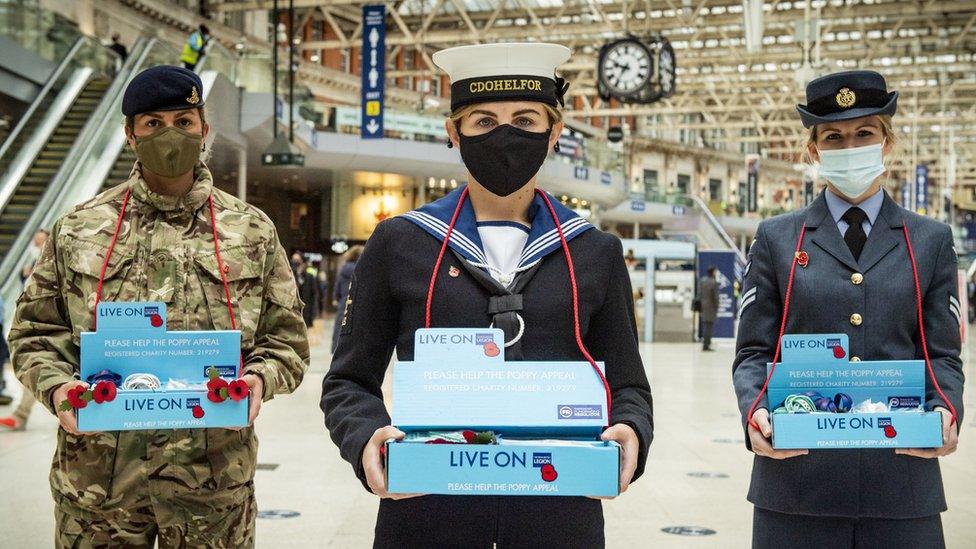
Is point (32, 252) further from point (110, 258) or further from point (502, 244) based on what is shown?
point (502, 244)

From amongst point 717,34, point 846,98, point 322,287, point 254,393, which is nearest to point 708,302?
point 322,287

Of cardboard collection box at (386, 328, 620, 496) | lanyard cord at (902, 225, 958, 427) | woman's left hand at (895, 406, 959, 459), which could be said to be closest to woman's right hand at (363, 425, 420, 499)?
cardboard collection box at (386, 328, 620, 496)

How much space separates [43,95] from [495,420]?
62.6 feet

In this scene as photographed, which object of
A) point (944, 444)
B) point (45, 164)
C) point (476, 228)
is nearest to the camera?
point (476, 228)

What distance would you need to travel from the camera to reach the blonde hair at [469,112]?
7.34ft

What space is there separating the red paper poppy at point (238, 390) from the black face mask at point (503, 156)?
86cm

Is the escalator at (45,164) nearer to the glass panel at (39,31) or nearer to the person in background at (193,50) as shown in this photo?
the glass panel at (39,31)

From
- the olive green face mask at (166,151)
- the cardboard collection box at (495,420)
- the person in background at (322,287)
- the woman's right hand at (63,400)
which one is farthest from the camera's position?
the person in background at (322,287)

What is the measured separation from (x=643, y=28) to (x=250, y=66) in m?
13.8

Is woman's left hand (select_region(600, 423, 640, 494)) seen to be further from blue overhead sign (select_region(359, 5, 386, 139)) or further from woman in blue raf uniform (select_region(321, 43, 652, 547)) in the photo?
blue overhead sign (select_region(359, 5, 386, 139))

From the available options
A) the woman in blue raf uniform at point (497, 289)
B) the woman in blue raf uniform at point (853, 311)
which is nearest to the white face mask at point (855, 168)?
the woman in blue raf uniform at point (853, 311)

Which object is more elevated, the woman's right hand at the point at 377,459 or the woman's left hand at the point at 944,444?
the woman's right hand at the point at 377,459

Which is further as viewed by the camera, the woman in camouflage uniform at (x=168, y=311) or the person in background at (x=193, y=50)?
the person in background at (x=193, y=50)

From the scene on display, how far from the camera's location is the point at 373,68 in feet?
79.0
